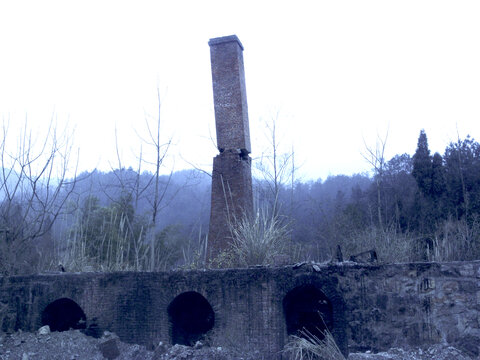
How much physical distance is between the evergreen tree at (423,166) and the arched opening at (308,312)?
1551 cm

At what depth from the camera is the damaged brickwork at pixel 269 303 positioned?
789 cm

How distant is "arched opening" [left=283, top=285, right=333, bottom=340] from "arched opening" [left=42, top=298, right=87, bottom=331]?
4.51m

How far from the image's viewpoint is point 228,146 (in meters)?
13.2

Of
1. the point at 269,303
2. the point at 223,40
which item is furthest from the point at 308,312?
the point at 223,40

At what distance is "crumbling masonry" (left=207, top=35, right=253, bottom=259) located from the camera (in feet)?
41.6

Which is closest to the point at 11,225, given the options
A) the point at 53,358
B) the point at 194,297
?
the point at 53,358

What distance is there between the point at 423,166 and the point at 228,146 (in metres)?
13.6

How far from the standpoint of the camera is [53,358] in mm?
8969

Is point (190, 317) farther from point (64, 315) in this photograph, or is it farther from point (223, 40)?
point (223, 40)

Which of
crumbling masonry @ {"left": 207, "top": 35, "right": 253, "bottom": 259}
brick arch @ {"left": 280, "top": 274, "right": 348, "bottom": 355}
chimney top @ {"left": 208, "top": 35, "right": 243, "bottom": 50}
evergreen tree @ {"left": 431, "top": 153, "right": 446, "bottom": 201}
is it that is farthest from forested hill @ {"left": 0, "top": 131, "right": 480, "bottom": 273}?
chimney top @ {"left": 208, "top": 35, "right": 243, "bottom": 50}

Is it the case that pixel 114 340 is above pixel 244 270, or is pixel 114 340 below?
below

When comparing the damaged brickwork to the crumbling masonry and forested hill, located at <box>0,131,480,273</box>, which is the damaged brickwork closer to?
forested hill, located at <box>0,131,480,273</box>

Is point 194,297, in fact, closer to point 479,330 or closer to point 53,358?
point 53,358

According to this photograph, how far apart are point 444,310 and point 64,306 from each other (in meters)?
7.89
